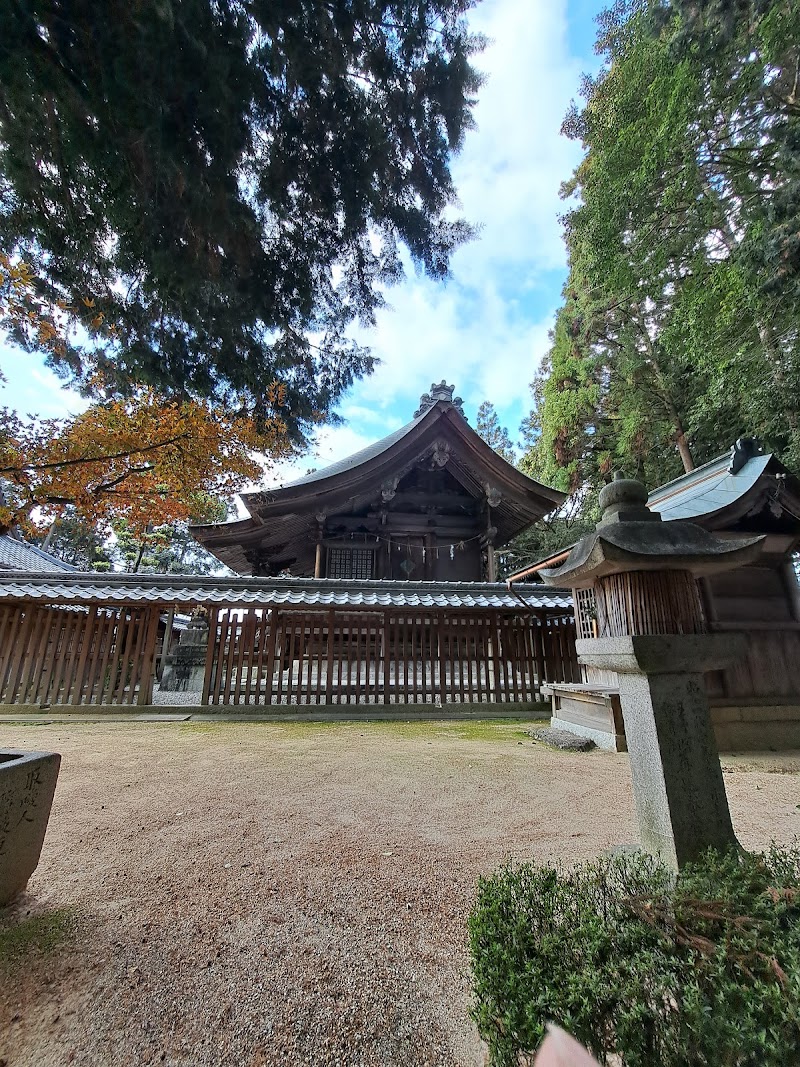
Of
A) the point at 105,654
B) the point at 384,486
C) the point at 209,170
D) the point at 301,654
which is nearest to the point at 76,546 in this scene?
the point at 105,654

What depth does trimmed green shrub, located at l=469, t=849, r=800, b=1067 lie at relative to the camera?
108 centimetres

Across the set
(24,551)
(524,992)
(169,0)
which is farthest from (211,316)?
(24,551)

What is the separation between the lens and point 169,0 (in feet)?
9.53

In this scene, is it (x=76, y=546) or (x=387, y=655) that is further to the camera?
(x=76, y=546)

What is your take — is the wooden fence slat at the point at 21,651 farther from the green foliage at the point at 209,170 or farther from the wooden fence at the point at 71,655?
the green foliage at the point at 209,170

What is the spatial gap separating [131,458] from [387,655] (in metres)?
5.32

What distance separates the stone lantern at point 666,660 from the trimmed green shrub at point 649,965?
0.29 m

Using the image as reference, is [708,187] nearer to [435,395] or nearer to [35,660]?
[435,395]

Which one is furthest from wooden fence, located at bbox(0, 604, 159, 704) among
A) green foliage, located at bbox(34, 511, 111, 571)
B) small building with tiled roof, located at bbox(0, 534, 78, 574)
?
green foliage, located at bbox(34, 511, 111, 571)

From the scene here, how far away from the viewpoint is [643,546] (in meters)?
2.29

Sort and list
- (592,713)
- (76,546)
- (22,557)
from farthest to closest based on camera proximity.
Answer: (76,546)
(22,557)
(592,713)

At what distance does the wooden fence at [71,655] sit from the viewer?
24.9 ft

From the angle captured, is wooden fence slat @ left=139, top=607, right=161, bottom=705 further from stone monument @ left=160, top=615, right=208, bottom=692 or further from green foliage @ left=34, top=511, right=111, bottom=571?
green foliage @ left=34, top=511, right=111, bottom=571

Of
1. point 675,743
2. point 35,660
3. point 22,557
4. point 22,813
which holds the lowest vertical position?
point 22,813
